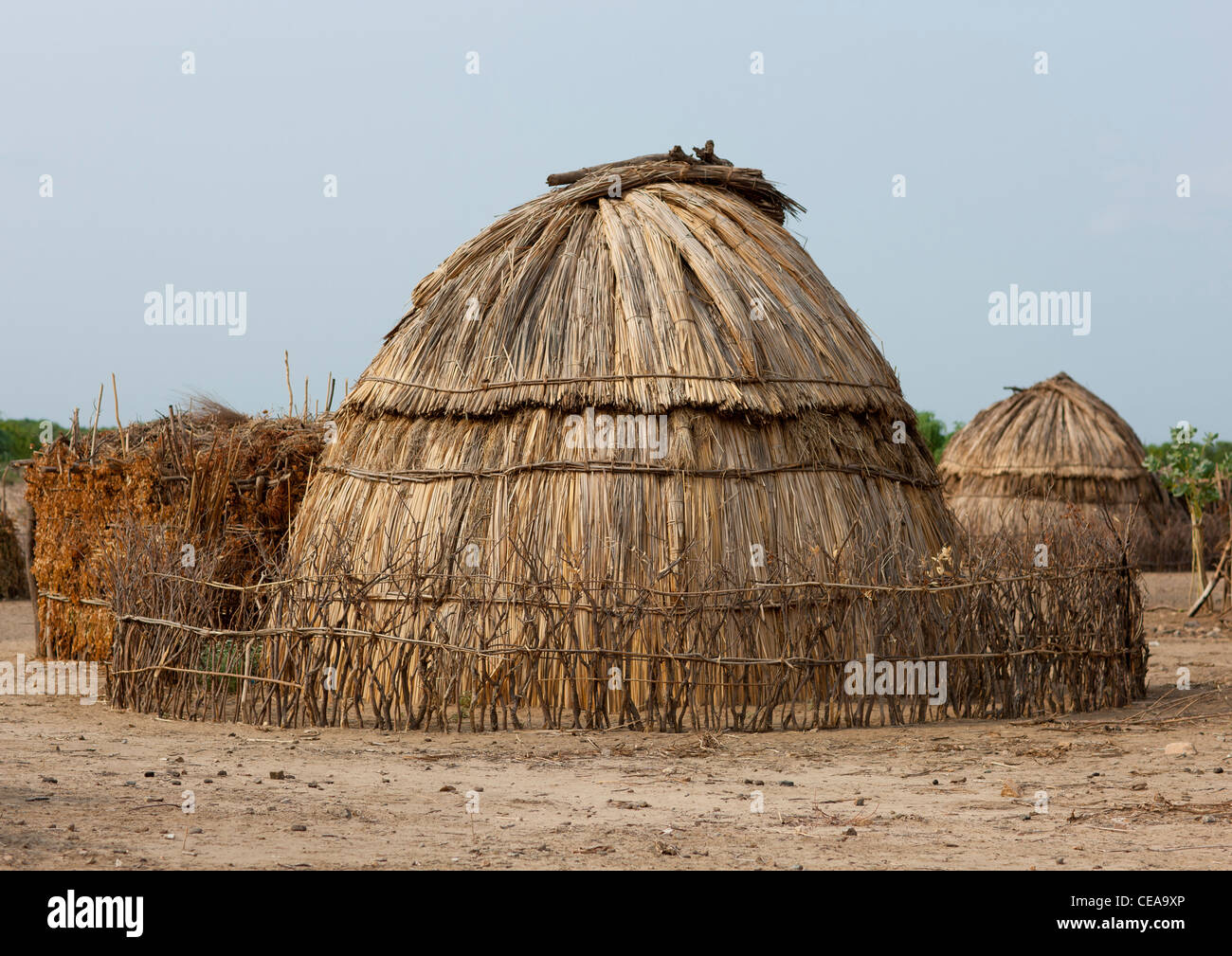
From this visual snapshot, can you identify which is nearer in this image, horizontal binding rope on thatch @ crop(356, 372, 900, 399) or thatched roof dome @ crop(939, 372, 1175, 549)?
horizontal binding rope on thatch @ crop(356, 372, 900, 399)

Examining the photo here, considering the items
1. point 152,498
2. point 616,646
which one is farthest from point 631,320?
point 152,498

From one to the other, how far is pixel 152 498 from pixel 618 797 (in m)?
6.44

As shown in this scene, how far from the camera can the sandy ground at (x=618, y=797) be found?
17.1 ft

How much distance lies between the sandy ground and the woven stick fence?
24 centimetres

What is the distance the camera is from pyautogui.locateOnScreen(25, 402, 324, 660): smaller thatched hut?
11.0 meters

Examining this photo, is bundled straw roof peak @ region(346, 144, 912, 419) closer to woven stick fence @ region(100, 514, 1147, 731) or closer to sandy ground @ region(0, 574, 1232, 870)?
woven stick fence @ region(100, 514, 1147, 731)

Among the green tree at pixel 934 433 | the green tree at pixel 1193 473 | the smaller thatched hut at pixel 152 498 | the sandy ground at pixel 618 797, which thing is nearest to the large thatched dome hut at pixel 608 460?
the sandy ground at pixel 618 797

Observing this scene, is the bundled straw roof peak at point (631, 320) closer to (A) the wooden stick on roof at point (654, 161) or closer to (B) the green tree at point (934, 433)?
(A) the wooden stick on roof at point (654, 161)

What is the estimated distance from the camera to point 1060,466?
73.4 feet

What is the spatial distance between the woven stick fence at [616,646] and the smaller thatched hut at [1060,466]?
13167mm

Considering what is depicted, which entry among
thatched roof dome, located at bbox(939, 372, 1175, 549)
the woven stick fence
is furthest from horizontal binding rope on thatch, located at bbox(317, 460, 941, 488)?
thatched roof dome, located at bbox(939, 372, 1175, 549)

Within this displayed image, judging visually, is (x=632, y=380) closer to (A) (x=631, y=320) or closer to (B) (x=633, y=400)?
(B) (x=633, y=400)

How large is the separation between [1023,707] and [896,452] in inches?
91.8
